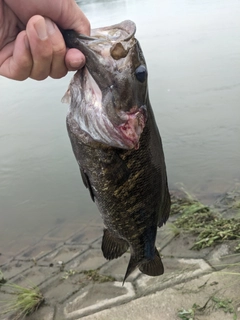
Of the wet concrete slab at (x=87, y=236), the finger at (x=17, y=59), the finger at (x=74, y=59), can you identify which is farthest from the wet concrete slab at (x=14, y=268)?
the finger at (x=74, y=59)

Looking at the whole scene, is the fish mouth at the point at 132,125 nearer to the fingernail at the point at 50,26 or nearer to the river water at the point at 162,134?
the fingernail at the point at 50,26

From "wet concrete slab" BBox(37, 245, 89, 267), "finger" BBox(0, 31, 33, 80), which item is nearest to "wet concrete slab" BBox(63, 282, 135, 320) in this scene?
"wet concrete slab" BBox(37, 245, 89, 267)

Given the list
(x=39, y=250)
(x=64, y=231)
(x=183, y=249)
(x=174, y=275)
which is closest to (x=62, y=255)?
(x=39, y=250)

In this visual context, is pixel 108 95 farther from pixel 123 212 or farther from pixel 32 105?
pixel 32 105

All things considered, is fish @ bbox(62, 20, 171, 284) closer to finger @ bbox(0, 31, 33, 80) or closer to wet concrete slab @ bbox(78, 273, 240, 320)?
finger @ bbox(0, 31, 33, 80)

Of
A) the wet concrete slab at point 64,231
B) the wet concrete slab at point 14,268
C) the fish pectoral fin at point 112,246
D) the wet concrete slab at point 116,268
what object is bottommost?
the wet concrete slab at point 64,231

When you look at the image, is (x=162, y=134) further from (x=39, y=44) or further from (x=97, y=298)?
(x=39, y=44)
